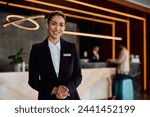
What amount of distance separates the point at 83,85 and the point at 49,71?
6.40 ft

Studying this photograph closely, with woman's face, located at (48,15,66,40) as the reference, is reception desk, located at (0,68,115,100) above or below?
below

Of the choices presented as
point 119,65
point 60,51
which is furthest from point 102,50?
point 60,51

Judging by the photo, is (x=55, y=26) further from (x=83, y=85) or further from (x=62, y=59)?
(x=83, y=85)

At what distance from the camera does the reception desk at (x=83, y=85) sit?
2.70 m

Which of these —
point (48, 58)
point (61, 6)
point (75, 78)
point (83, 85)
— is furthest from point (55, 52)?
point (83, 85)

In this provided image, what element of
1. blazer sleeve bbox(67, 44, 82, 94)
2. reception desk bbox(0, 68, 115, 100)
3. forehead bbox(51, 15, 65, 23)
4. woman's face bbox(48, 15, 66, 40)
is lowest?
reception desk bbox(0, 68, 115, 100)

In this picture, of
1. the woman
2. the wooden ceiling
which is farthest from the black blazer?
the wooden ceiling

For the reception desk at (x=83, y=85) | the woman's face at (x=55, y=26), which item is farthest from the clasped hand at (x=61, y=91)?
the reception desk at (x=83, y=85)

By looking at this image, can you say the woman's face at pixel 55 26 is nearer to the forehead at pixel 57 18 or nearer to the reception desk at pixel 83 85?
the forehead at pixel 57 18

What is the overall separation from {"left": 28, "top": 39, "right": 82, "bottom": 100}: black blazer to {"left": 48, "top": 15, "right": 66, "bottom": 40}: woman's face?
0.06 metres

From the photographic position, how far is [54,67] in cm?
168

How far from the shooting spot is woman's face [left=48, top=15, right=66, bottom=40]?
166 centimetres

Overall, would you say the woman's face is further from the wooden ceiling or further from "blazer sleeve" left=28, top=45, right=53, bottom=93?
the wooden ceiling

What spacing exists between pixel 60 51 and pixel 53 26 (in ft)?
0.50
